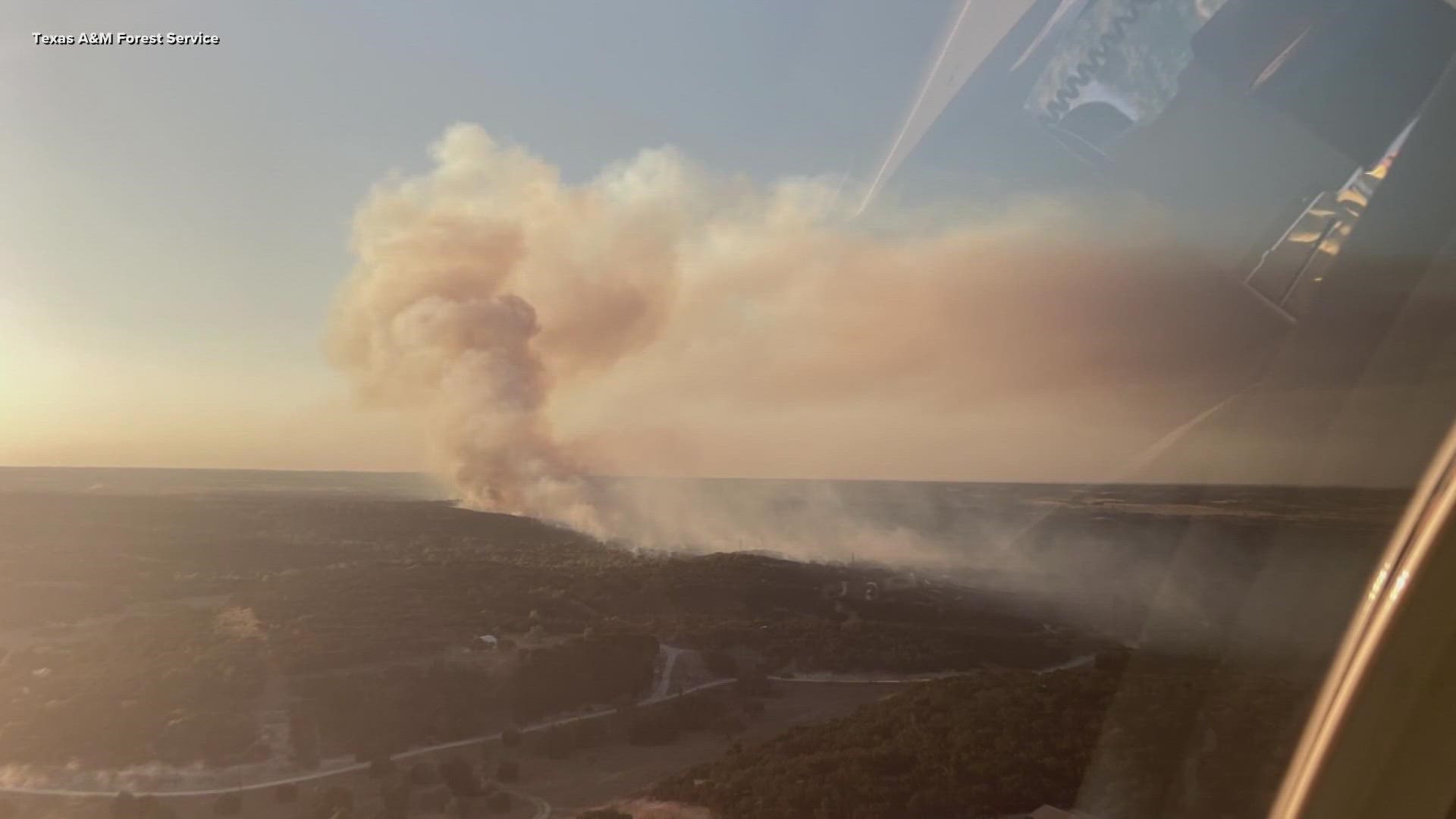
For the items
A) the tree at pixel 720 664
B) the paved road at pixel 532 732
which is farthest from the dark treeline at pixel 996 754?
the tree at pixel 720 664

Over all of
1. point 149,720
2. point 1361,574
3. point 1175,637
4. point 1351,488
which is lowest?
point 149,720

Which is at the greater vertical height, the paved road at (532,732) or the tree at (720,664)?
the tree at (720,664)

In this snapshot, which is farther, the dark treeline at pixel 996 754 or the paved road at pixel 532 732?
the paved road at pixel 532 732

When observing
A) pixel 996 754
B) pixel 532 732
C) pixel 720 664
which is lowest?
pixel 532 732

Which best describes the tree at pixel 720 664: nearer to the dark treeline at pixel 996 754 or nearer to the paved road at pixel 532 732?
the paved road at pixel 532 732

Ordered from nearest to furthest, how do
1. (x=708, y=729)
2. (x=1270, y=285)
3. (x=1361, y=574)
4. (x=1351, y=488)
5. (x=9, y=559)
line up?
(x=1361, y=574) < (x=1351, y=488) < (x=1270, y=285) < (x=708, y=729) < (x=9, y=559)

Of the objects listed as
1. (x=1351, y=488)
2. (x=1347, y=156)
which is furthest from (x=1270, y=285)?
(x=1351, y=488)

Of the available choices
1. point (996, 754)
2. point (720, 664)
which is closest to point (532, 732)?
point (720, 664)

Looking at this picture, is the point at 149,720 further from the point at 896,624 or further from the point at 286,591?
the point at 896,624

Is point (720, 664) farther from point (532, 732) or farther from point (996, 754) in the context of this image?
point (996, 754)

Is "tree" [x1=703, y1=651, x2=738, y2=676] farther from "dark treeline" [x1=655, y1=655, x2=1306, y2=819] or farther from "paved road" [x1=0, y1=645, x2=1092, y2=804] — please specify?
"dark treeline" [x1=655, y1=655, x2=1306, y2=819]

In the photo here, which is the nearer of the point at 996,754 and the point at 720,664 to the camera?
the point at 996,754
